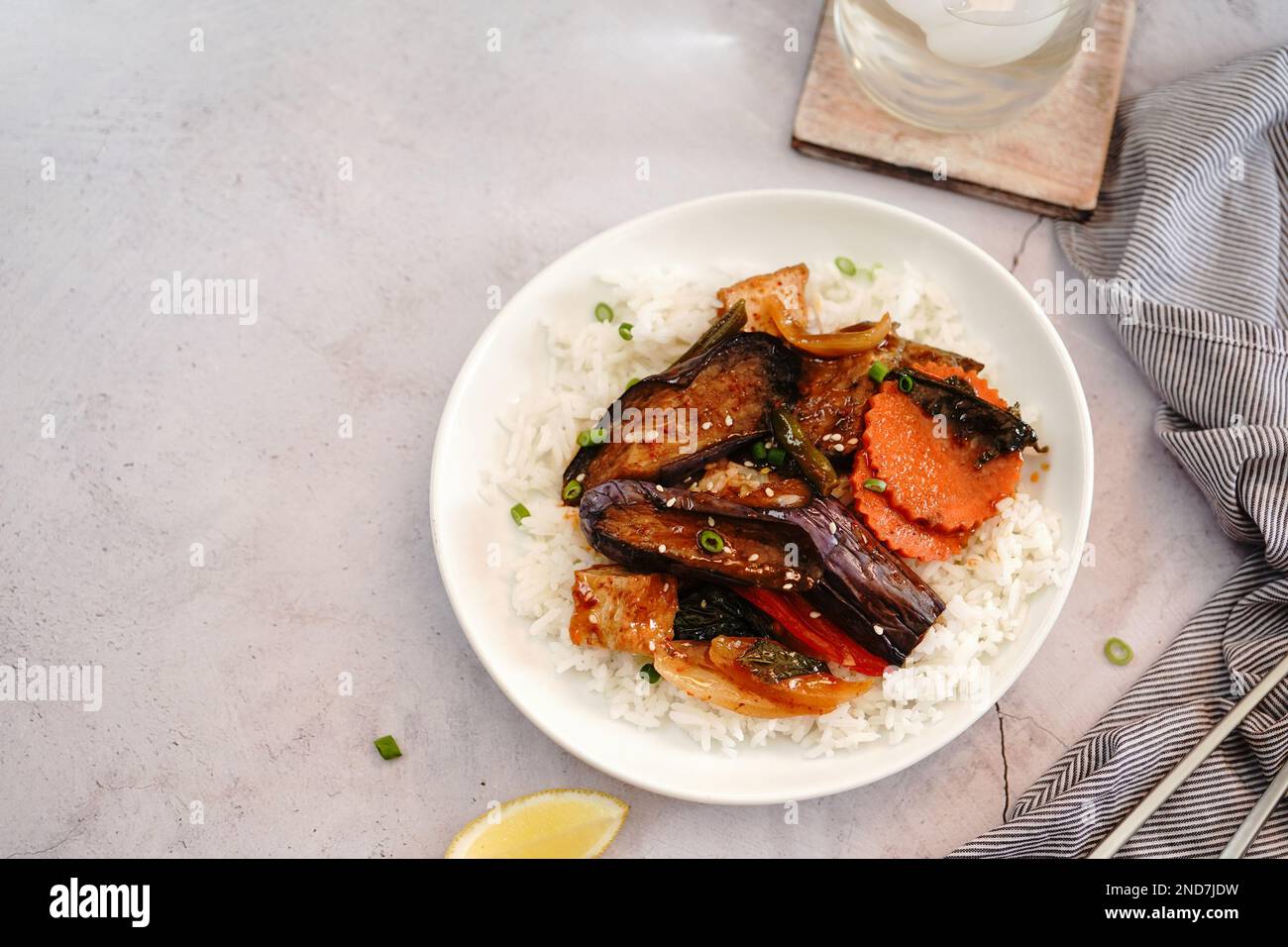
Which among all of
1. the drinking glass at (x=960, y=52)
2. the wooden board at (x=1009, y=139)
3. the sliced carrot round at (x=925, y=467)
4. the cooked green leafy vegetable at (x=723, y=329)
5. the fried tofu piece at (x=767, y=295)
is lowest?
the sliced carrot round at (x=925, y=467)

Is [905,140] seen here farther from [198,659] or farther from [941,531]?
[198,659]

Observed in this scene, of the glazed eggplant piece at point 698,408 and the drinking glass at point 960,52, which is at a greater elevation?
the drinking glass at point 960,52

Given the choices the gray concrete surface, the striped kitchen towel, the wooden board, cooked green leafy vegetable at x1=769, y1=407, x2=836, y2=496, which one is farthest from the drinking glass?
cooked green leafy vegetable at x1=769, y1=407, x2=836, y2=496

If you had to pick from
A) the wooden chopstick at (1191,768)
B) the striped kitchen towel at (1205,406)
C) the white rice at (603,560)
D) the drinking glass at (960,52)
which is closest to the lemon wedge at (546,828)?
the white rice at (603,560)

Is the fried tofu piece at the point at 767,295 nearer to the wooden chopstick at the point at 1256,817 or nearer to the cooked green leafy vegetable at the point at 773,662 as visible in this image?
the cooked green leafy vegetable at the point at 773,662

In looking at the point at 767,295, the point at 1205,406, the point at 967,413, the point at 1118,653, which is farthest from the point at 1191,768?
the point at 767,295

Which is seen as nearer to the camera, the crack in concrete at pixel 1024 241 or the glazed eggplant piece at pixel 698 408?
the glazed eggplant piece at pixel 698 408

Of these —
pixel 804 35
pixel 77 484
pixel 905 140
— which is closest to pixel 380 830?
pixel 77 484

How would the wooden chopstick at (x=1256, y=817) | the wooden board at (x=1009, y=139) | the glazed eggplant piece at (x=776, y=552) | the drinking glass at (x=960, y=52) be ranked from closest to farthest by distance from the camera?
1. the glazed eggplant piece at (x=776, y=552)
2. the wooden chopstick at (x=1256, y=817)
3. the drinking glass at (x=960, y=52)
4. the wooden board at (x=1009, y=139)
